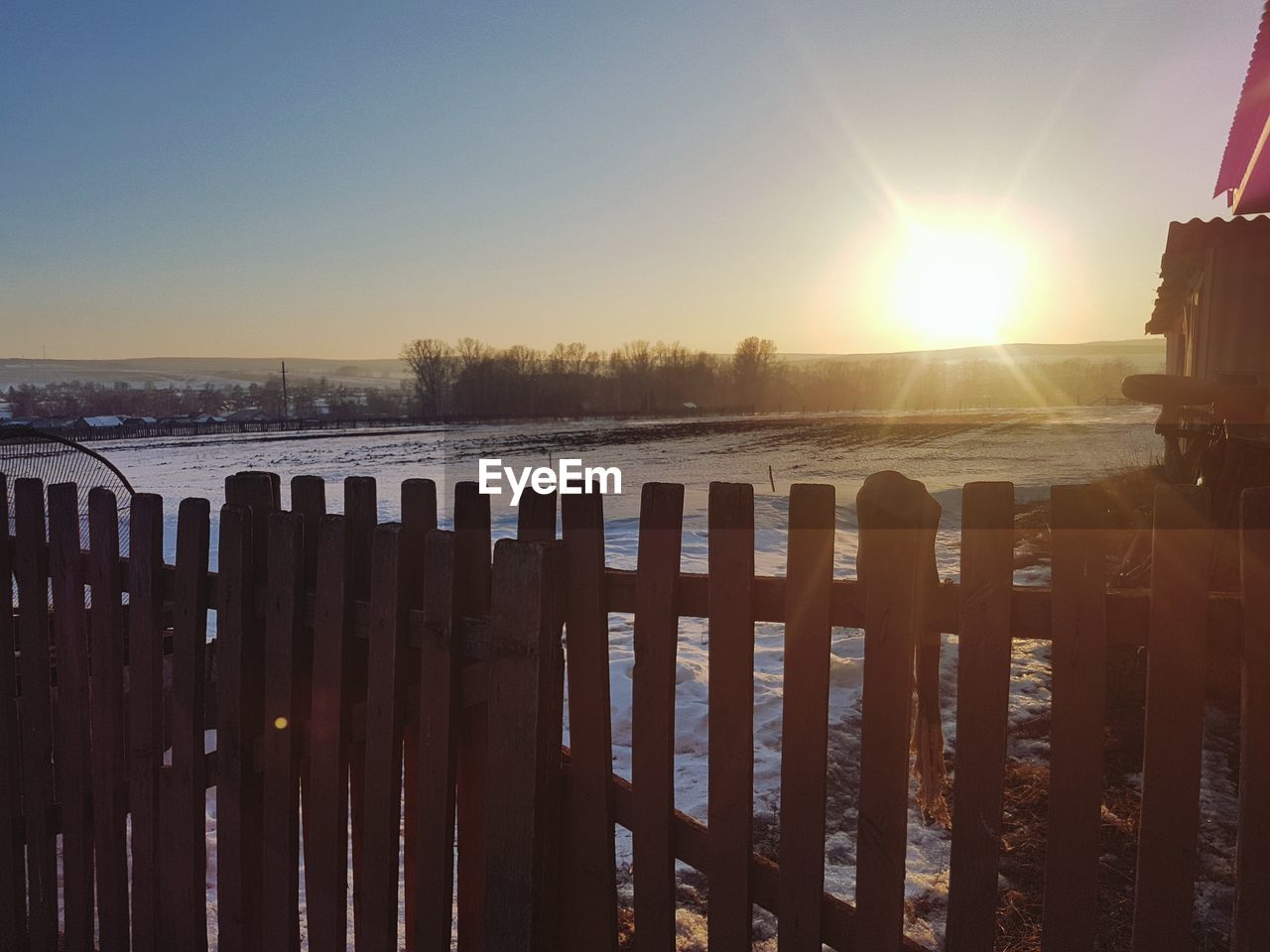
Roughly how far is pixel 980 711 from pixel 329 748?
184cm

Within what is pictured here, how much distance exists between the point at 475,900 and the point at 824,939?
108cm

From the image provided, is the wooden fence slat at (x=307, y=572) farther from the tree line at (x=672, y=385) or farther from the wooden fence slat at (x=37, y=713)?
the tree line at (x=672, y=385)

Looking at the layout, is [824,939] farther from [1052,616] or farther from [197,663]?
[197,663]

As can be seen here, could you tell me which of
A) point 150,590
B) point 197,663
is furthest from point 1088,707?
point 150,590

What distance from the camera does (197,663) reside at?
8.70 feet

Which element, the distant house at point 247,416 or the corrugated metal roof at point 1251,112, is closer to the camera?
the corrugated metal roof at point 1251,112

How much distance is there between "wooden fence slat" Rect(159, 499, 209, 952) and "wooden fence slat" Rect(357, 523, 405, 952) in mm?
718

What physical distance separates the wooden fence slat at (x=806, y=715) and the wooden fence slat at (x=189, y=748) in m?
1.92

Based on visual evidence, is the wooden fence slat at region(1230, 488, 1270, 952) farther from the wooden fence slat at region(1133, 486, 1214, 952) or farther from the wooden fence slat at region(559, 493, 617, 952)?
the wooden fence slat at region(559, 493, 617, 952)

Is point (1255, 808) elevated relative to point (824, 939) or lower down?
elevated

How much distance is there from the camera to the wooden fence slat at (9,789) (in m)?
3.17

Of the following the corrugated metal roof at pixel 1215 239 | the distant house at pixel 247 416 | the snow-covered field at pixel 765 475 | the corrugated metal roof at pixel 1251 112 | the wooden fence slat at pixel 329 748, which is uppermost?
the corrugated metal roof at pixel 1215 239

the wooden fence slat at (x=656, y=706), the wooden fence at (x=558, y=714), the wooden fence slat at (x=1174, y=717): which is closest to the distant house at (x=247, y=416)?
the wooden fence at (x=558, y=714)

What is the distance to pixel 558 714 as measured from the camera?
83.9 inches
